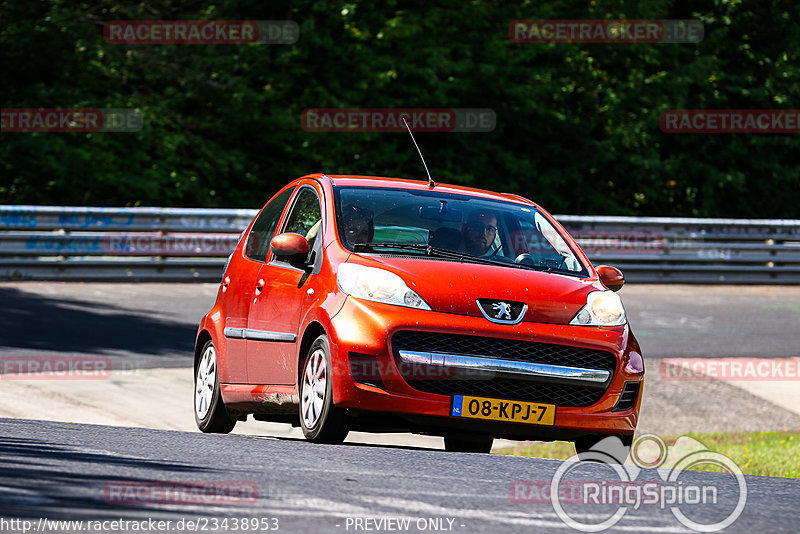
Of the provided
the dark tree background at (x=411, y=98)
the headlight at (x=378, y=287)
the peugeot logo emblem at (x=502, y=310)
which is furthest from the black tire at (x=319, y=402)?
the dark tree background at (x=411, y=98)

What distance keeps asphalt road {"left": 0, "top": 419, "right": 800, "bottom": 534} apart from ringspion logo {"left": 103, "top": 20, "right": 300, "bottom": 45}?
2018cm

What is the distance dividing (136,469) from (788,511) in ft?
9.32

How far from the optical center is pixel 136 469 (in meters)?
6.24

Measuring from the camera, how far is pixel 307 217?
888 centimetres

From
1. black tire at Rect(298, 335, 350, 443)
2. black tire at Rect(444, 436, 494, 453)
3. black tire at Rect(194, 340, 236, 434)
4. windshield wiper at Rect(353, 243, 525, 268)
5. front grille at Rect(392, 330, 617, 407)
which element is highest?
windshield wiper at Rect(353, 243, 525, 268)

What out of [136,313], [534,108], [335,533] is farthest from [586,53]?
[335,533]

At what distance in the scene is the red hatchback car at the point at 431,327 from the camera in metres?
7.54

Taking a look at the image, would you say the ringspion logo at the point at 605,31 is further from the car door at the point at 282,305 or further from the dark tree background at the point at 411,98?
the car door at the point at 282,305

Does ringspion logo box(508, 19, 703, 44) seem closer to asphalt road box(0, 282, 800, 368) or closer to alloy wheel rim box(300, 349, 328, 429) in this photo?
asphalt road box(0, 282, 800, 368)

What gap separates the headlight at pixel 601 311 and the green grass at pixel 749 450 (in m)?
3.32

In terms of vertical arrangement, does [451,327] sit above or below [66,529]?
below

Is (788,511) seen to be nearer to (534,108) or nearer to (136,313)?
(136,313)

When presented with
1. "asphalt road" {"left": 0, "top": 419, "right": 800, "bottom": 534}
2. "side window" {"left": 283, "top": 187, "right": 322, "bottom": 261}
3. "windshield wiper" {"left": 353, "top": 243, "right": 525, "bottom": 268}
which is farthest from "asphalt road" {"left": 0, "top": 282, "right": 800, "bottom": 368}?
"asphalt road" {"left": 0, "top": 419, "right": 800, "bottom": 534}

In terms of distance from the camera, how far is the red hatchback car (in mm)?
7535
